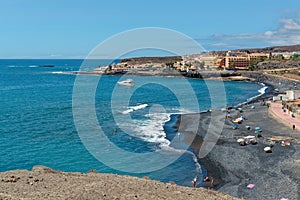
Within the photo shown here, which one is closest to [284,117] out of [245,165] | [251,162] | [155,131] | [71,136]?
[155,131]

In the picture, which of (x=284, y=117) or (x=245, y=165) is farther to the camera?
(x=284, y=117)

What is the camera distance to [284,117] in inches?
1615

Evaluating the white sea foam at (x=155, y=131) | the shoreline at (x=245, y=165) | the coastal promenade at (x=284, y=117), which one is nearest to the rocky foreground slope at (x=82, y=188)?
the shoreline at (x=245, y=165)

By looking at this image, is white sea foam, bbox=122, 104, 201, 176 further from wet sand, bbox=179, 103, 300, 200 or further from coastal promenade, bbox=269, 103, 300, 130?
coastal promenade, bbox=269, 103, 300, 130

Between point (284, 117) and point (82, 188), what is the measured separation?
35.1 metres

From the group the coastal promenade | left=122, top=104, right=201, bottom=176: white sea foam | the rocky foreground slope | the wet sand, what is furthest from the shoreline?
the rocky foreground slope

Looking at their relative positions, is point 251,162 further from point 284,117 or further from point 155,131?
point 284,117

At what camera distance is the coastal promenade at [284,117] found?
37584 mm

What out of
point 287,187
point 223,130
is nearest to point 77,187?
point 287,187

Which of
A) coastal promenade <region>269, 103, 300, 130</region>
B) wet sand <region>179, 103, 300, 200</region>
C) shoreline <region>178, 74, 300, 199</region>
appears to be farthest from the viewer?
coastal promenade <region>269, 103, 300, 130</region>

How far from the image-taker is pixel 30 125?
40.3 meters

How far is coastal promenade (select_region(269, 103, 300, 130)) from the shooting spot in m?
37.6

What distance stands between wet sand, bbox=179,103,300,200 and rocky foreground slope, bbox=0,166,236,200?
32.2 ft

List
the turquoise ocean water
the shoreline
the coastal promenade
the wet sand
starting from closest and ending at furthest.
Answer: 1. the shoreline
2. the wet sand
3. the turquoise ocean water
4. the coastal promenade
